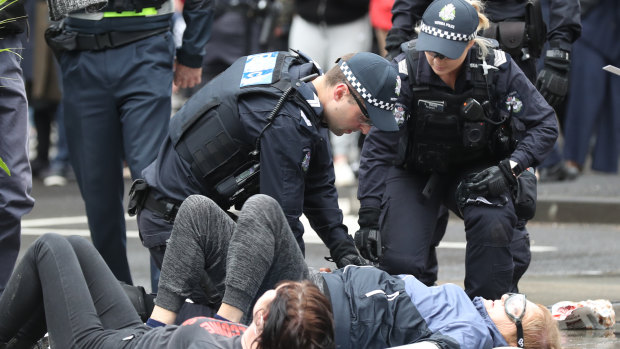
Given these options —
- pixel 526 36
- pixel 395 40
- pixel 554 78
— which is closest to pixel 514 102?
pixel 554 78

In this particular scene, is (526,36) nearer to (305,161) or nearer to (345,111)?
(345,111)

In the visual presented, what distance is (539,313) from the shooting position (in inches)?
191

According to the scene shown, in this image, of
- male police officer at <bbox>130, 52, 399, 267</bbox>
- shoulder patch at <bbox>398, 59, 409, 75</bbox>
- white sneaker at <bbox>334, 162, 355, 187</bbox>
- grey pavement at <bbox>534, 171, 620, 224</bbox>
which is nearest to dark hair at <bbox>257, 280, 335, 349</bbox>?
male police officer at <bbox>130, 52, 399, 267</bbox>

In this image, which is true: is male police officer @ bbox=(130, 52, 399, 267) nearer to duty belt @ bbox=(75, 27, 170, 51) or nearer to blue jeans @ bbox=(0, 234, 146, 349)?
blue jeans @ bbox=(0, 234, 146, 349)

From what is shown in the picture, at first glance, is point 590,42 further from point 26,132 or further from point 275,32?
point 26,132

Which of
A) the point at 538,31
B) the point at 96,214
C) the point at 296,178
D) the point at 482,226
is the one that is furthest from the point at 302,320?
the point at 538,31

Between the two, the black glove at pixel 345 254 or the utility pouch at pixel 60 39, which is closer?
the black glove at pixel 345 254

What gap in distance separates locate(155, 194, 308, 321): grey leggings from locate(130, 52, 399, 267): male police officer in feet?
1.01

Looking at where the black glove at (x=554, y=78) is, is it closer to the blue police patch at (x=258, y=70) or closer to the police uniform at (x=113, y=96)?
the blue police patch at (x=258, y=70)

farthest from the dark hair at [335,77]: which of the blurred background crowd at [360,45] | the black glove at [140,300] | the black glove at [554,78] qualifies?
the blurred background crowd at [360,45]

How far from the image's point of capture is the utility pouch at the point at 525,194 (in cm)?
585

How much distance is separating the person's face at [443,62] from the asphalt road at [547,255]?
4.35 feet

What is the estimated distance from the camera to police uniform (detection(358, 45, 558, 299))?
5676mm

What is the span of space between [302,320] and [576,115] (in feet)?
23.4
